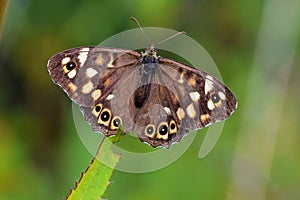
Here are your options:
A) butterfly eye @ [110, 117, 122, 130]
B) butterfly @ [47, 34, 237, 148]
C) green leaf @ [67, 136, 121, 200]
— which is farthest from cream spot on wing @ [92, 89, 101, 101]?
green leaf @ [67, 136, 121, 200]

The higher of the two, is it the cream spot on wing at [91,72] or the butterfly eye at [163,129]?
the cream spot on wing at [91,72]

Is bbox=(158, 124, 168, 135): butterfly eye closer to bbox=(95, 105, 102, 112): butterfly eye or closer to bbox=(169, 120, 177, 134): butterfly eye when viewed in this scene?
bbox=(169, 120, 177, 134): butterfly eye

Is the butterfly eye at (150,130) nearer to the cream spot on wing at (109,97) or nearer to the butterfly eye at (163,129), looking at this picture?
the butterfly eye at (163,129)

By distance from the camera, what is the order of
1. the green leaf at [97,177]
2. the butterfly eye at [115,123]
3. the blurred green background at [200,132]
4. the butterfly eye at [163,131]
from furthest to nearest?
the blurred green background at [200,132]
the butterfly eye at [163,131]
the butterfly eye at [115,123]
the green leaf at [97,177]

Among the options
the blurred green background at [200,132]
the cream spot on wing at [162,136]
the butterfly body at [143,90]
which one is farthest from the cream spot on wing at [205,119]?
the blurred green background at [200,132]
